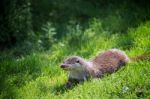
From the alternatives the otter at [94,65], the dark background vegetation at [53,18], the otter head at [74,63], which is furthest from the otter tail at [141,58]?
the dark background vegetation at [53,18]

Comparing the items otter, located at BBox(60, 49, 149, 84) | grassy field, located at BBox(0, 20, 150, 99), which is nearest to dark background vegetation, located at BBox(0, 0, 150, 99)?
grassy field, located at BBox(0, 20, 150, 99)

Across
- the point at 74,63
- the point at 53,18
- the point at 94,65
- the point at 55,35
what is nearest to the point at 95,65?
the point at 94,65

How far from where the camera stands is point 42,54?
31.0 feet

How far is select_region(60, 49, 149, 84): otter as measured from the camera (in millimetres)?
7590

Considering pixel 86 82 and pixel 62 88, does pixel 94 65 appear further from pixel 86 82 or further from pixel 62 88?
pixel 62 88

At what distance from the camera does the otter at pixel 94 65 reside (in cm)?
759

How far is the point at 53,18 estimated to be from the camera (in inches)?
483

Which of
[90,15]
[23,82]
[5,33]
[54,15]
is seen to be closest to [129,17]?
[90,15]

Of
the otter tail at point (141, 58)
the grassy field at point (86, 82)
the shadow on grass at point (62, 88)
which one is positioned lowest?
the shadow on grass at point (62, 88)

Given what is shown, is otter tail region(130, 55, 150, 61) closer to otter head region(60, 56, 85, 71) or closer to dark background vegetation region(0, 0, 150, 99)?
dark background vegetation region(0, 0, 150, 99)

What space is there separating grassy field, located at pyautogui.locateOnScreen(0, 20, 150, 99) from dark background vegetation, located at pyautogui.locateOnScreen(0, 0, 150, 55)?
46 cm

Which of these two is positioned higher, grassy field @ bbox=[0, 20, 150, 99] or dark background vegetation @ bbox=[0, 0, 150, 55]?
dark background vegetation @ bbox=[0, 0, 150, 55]

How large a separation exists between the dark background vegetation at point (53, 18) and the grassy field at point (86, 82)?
46 cm

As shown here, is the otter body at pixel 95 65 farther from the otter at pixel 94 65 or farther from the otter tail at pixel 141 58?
the otter tail at pixel 141 58
